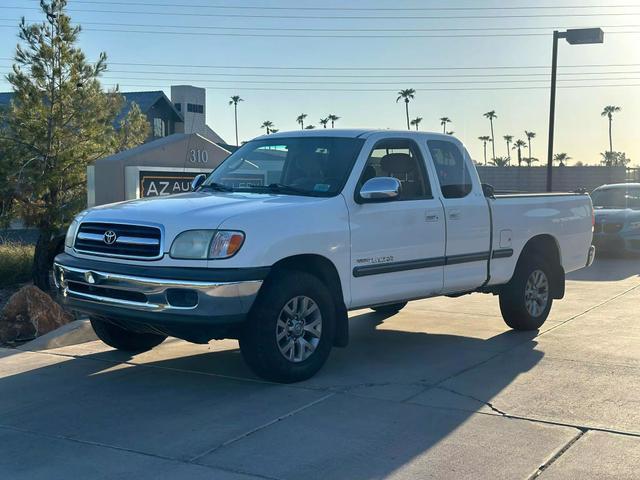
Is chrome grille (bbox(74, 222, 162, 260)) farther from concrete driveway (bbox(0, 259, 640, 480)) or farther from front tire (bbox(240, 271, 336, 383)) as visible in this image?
concrete driveway (bbox(0, 259, 640, 480))

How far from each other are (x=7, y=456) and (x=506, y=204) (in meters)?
5.49

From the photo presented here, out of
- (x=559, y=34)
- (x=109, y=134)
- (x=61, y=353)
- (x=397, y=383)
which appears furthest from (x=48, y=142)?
(x=559, y=34)

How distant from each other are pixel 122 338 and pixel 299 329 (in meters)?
2.03

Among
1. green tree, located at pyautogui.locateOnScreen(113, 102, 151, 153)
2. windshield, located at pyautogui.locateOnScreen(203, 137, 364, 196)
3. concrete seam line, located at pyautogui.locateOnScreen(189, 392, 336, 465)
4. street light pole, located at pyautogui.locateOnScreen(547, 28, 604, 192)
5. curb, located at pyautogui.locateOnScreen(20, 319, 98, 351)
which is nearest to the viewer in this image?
concrete seam line, located at pyautogui.locateOnScreen(189, 392, 336, 465)

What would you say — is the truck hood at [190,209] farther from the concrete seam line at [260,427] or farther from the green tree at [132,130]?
the green tree at [132,130]

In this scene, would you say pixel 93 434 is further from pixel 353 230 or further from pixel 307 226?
pixel 353 230

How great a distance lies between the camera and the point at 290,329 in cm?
649

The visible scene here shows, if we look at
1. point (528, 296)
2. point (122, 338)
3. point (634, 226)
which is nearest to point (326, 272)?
point (122, 338)

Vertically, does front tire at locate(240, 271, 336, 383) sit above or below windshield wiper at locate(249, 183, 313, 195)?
below

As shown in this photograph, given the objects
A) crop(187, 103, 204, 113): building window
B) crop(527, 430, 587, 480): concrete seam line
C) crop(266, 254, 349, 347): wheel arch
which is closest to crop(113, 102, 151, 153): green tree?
crop(266, 254, 349, 347): wheel arch

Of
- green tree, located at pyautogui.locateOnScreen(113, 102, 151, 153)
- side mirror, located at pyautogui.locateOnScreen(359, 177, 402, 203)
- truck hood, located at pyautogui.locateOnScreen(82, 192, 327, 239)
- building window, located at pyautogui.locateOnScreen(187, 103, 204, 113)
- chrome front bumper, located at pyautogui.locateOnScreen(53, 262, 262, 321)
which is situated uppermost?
building window, located at pyautogui.locateOnScreen(187, 103, 204, 113)

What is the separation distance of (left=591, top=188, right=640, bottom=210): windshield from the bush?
11.6 m

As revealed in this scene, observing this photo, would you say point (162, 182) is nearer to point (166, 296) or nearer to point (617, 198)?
point (166, 296)

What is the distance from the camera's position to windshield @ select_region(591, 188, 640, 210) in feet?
58.5
